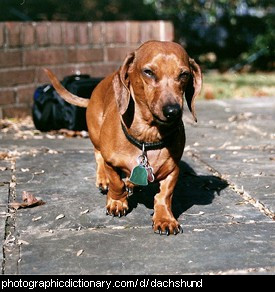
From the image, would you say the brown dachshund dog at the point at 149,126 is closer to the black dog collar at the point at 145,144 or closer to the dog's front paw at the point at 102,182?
the black dog collar at the point at 145,144

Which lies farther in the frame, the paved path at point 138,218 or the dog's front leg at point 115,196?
the dog's front leg at point 115,196

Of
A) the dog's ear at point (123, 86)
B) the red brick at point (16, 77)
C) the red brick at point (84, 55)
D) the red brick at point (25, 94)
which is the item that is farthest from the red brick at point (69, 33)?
the dog's ear at point (123, 86)

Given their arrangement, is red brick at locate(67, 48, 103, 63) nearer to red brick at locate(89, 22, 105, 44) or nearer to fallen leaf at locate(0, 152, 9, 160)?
red brick at locate(89, 22, 105, 44)

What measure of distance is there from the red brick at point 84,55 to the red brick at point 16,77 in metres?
0.52

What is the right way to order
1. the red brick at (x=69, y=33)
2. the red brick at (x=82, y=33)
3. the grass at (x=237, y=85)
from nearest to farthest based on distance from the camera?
1. the red brick at (x=69, y=33)
2. the red brick at (x=82, y=33)
3. the grass at (x=237, y=85)

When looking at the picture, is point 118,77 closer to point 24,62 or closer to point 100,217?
point 100,217

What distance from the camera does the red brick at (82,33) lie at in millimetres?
6211

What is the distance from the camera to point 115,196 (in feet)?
9.70

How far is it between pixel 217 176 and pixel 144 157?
1.02 meters

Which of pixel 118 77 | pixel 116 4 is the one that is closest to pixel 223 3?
pixel 116 4

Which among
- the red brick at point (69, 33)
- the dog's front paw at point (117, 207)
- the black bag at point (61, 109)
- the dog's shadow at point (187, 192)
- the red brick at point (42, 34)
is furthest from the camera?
the red brick at point (69, 33)

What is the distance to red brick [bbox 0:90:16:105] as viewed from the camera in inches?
222

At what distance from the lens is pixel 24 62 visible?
579 centimetres

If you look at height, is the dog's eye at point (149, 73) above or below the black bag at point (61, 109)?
above
